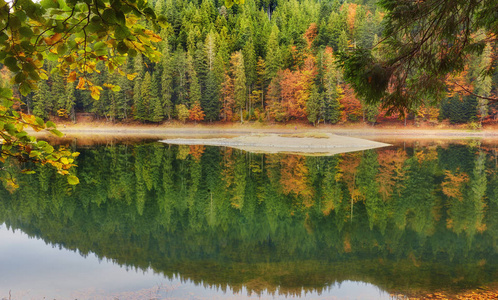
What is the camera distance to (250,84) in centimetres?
6147

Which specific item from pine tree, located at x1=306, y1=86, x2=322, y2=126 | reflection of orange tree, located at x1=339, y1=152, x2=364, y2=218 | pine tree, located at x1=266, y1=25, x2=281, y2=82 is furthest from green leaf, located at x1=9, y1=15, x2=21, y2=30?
pine tree, located at x1=266, y1=25, x2=281, y2=82

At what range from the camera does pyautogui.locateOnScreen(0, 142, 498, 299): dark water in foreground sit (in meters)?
6.89

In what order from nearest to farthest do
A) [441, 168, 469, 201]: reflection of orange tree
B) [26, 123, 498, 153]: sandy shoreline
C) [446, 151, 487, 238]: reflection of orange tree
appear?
[446, 151, 487, 238]: reflection of orange tree, [441, 168, 469, 201]: reflection of orange tree, [26, 123, 498, 153]: sandy shoreline

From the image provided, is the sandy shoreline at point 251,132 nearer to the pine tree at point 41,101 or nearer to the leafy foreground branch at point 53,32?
the pine tree at point 41,101

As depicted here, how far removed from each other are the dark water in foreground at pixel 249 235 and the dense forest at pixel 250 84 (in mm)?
37485

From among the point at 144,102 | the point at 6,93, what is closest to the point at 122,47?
the point at 6,93

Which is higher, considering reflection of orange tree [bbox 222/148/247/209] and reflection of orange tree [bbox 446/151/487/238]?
reflection of orange tree [bbox 222/148/247/209]

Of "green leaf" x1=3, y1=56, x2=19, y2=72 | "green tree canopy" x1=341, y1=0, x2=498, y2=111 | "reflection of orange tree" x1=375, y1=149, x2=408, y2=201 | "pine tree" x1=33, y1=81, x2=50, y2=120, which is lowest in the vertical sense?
"reflection of orange tree" x1=375, y1=149, x2=408, y2=201

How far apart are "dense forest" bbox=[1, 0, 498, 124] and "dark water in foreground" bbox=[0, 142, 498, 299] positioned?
37485 mm

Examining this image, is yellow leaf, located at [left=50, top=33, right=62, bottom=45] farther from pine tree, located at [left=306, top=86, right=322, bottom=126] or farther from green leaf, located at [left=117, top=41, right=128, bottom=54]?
pine tree, located at [left=306, top=86, right=322, bottom=126]

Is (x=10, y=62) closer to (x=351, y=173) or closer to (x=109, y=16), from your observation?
(x=109, y=16)

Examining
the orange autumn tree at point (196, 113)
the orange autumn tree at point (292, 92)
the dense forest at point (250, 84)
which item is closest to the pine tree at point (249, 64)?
the dense forest at point (250, 84)

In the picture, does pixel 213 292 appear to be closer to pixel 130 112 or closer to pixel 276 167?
pixel 276 167

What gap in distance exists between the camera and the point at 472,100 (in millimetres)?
52188
